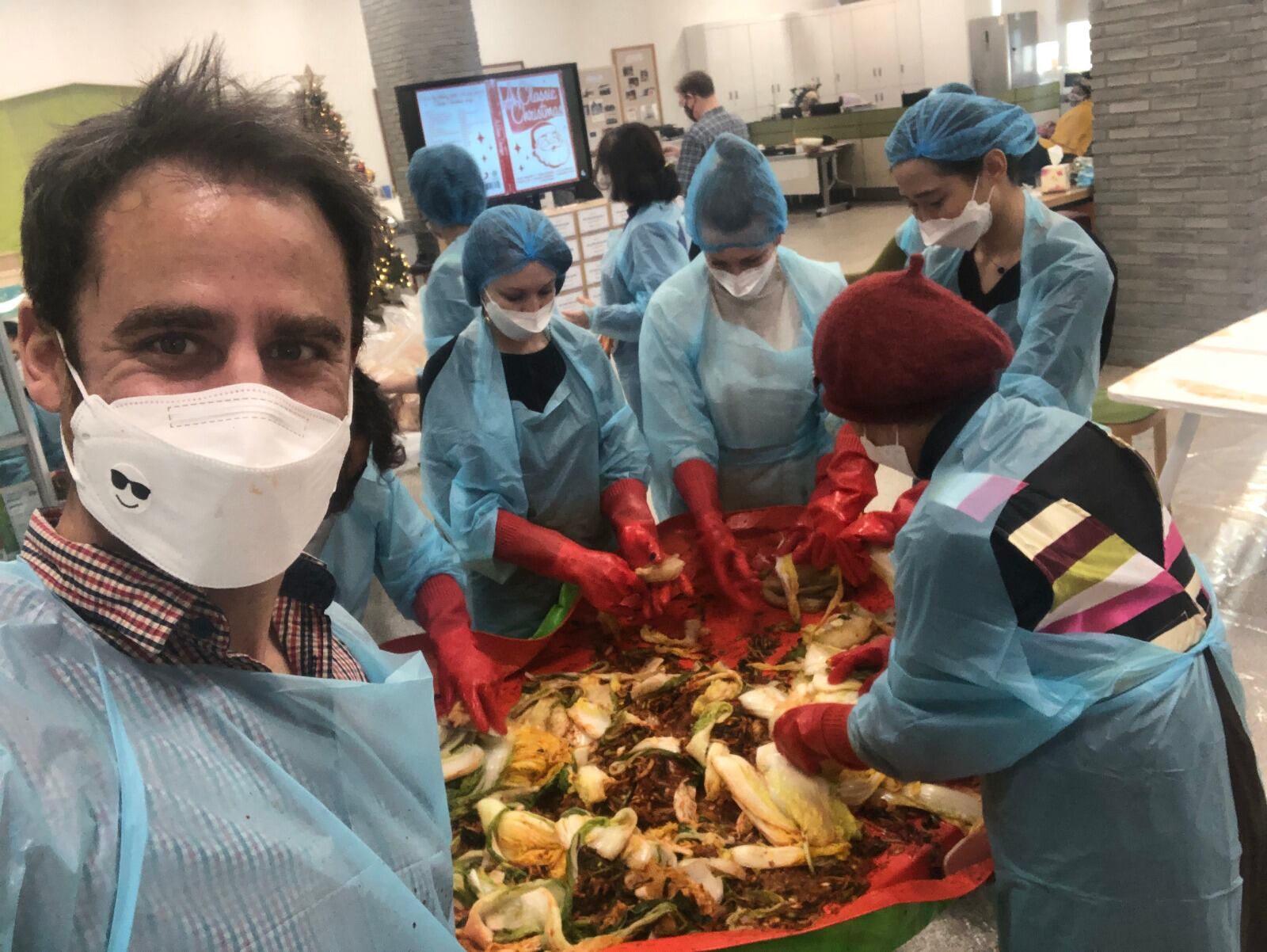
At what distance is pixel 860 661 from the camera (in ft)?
6.61

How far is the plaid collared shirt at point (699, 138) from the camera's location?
545 centimetres

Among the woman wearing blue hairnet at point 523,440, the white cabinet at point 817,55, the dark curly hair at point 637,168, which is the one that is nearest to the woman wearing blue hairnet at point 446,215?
the dark curly hair at point 637,168

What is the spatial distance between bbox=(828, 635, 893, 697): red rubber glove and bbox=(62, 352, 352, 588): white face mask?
139 centimetres

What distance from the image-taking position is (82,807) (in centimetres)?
72

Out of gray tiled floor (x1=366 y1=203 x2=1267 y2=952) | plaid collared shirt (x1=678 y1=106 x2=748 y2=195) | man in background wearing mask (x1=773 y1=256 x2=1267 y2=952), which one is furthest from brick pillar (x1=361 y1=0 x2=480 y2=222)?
man in background wearing mask (x1=773 y1=256 x2=1267 y2=952)

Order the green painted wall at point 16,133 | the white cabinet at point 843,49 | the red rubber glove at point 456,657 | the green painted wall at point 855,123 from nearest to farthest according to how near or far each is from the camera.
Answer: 1. the red rubber glove at point 456,657
2. the green painted wall at point 16,133
3. the green painted wall at point 855,123
4. the white cabinet at point 843,49

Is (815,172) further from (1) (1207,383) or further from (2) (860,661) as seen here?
(2) (860,661)

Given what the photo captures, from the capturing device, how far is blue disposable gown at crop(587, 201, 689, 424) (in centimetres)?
420

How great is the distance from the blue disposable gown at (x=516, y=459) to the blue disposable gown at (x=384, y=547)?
5.5 inches

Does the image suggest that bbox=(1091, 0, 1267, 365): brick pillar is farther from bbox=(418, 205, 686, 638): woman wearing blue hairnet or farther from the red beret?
the red beret

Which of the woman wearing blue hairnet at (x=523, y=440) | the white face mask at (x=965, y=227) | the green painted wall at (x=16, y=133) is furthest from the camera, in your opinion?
the green painted wall at (x=16, y=133)

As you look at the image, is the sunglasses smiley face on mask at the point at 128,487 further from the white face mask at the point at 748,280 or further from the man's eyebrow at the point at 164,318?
the white face mask at the point at 748,280

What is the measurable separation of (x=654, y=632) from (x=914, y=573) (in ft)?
3.11

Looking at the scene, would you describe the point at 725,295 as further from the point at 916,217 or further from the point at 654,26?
the point at 654,26
